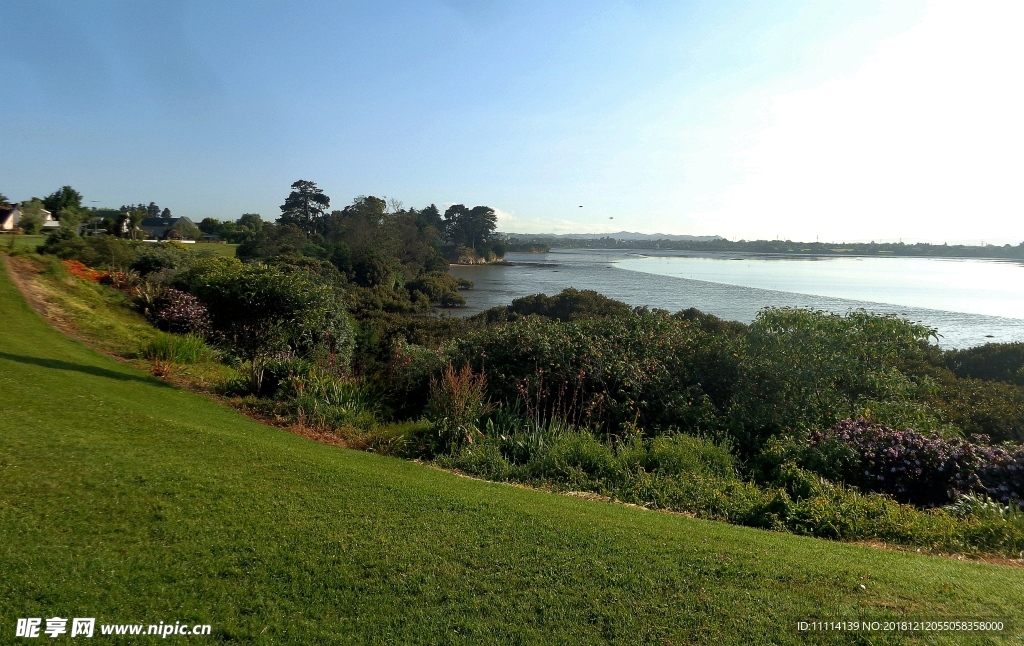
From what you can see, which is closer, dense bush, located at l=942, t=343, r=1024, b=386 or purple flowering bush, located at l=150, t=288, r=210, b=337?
dense bush, located at l=942, t=343, r=1024, b=386

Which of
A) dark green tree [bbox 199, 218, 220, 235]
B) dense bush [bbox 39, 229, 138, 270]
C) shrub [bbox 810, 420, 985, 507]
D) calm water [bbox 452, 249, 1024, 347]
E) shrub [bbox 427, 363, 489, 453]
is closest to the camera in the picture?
shrub [bbox 810, 420, 985, 507]

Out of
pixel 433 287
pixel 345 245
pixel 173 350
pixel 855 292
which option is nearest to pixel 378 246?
pixel 345 245

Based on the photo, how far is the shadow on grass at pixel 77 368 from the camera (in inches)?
342

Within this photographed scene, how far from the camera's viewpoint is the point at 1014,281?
2808cm

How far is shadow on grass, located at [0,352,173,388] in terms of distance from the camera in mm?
8680

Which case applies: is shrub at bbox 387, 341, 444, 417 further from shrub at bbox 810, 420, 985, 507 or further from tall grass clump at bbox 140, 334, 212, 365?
shrub at bbox 810, 420, 985, 507

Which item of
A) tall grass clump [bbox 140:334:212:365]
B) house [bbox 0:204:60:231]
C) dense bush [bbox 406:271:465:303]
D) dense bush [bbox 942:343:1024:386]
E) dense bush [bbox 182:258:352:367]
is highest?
house [bbox 0:204:60:231]

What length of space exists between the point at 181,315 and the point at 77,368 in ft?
23.9

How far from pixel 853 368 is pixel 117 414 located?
10.0m

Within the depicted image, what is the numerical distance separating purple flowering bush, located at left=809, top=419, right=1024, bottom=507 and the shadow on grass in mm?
9373

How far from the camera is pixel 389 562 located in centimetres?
396

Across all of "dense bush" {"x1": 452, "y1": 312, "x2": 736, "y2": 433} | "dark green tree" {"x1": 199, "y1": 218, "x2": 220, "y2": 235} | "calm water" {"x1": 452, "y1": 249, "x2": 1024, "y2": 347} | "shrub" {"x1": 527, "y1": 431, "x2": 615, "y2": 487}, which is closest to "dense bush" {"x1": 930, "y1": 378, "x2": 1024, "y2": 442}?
"calm water" {"x1": 452, "y1": 249, "x2": 1024, "y2": 347}

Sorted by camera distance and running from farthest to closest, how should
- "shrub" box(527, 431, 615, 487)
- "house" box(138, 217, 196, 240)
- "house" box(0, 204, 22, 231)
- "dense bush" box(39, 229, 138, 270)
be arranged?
"house" box(138, 217, 196, 240)
"house" box(0, 204, 22, 231)
"dense bush" box(39, 229, 138, 270)
"shrub" box(527, 431, 615, 487)

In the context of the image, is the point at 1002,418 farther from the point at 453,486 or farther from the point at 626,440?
the point at 453,486
